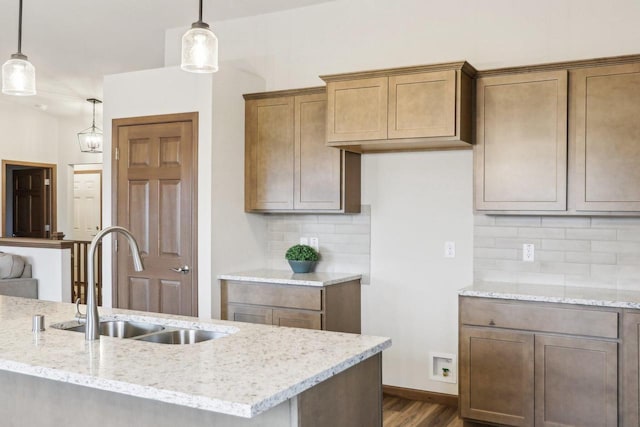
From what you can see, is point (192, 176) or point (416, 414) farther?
point (192, 176)

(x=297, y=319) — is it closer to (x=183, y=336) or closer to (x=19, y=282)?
(x=183, y=336)

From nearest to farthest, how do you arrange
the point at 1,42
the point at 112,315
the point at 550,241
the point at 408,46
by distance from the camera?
the point at 112,315 < the point at 550,241 < the point at 408,46 < the point at 1,42

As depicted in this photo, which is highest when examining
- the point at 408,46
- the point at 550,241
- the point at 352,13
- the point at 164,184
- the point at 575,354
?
the point at 352,13

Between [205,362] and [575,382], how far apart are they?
228cm

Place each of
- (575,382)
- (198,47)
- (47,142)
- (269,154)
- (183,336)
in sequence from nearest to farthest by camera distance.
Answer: (198,47)
(183,336)
(575,382)
(269,154)
(47,142)

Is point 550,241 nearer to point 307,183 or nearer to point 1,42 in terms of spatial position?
point 307,183

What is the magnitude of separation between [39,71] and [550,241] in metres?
5.73

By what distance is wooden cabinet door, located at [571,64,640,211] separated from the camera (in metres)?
3.33

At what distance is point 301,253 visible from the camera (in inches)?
173

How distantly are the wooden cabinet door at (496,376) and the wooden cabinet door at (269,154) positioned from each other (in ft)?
5.61

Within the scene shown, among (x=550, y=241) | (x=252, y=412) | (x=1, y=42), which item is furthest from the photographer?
(x=1, y=42)

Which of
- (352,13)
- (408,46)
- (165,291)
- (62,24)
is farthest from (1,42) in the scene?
(408,46)

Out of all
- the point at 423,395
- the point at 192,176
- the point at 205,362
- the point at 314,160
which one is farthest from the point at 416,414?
the point at 205,362

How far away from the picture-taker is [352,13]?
4.50 m
